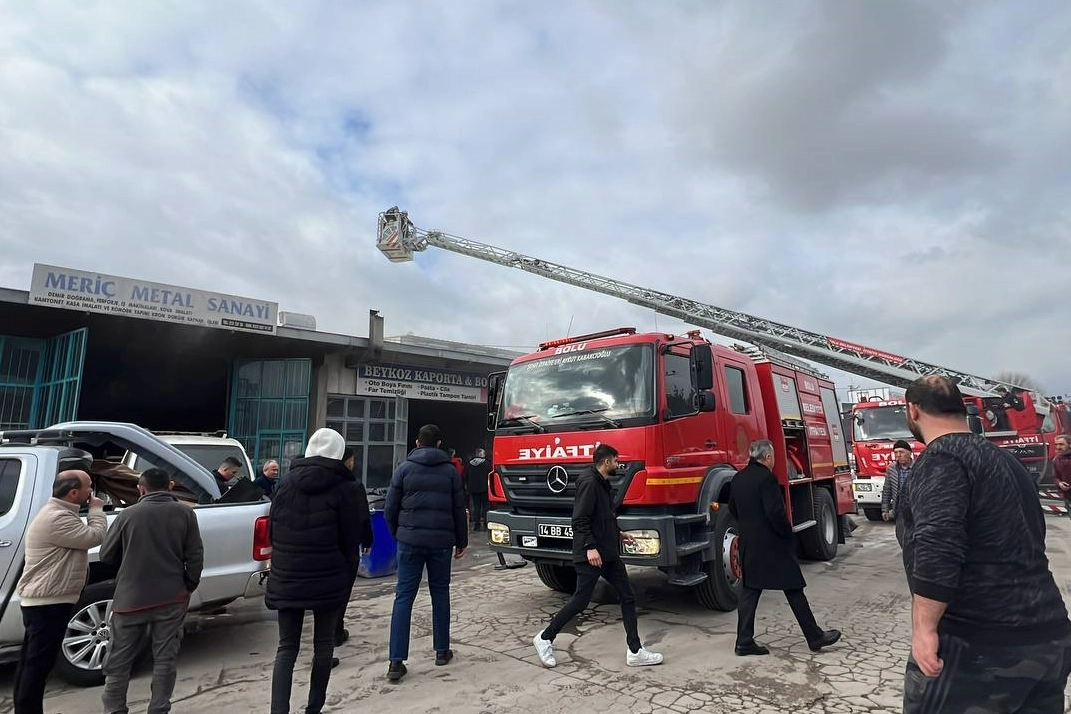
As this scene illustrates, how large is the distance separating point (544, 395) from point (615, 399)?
A: 2.87 ft

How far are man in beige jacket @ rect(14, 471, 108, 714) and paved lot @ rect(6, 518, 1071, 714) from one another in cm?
68

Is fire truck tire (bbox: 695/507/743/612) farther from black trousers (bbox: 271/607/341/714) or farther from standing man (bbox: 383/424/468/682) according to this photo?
black trousers (bbox: 271/607/341/714)

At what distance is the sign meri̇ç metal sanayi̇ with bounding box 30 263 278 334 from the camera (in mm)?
11219

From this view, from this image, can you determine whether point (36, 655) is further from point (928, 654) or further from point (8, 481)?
point (928, 654)

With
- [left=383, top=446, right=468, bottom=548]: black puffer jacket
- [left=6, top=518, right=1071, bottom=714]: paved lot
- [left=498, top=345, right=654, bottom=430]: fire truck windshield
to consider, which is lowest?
[left=6, top=518, right=1071, bottom=714]: paved lot

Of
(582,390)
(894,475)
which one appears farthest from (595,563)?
(894,475)

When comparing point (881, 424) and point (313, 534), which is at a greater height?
point (881, 424)

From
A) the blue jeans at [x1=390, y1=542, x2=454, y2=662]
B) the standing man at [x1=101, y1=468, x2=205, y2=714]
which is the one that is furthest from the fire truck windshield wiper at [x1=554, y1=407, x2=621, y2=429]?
the standing man at [x1=101, y1=468, x2=205, y2=714]

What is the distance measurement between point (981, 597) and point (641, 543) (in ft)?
11.1

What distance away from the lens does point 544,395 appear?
6.64 metres

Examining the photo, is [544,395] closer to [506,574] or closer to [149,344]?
[506,574]

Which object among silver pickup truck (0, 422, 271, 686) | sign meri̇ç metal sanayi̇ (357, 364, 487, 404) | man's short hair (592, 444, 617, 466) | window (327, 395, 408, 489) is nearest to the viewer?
silver pickup truck (0, 422, 271, 686)

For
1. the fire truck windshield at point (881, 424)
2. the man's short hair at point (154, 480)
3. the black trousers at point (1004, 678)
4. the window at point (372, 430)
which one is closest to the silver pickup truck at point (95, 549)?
the man's short hair at point (154, 480)

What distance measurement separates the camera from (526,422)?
21.5 ft
